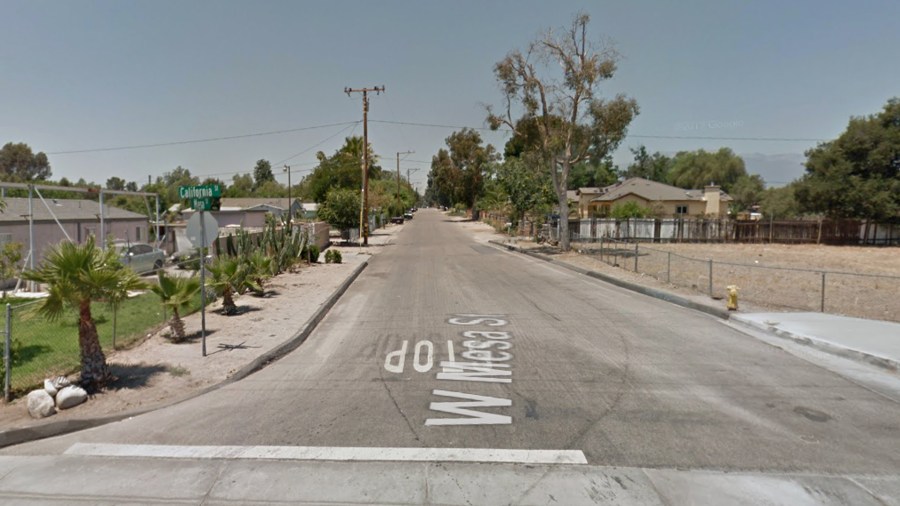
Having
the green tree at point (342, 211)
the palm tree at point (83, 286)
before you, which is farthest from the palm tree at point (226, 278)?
the green tree at point (342, 211)

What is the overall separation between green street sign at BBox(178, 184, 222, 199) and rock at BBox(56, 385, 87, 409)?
332 centimetres

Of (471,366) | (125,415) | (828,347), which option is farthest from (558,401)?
(828,347)

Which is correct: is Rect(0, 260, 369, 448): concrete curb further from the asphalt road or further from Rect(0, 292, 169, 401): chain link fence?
Rect(0, 292, 169, 401): chain link fence

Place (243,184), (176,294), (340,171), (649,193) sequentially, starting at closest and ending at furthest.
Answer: (176,294), (649,193), (340,171), (243,184)

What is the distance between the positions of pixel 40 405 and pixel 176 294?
10.3 feet

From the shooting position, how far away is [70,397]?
6148 mm

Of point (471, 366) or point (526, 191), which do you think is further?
point (526, 191)

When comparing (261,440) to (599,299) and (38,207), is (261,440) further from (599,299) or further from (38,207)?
(38,207)

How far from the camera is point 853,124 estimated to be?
39688 millimetres

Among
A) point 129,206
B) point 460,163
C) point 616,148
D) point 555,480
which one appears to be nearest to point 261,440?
point 555,480

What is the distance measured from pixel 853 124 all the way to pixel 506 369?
45.5 meters

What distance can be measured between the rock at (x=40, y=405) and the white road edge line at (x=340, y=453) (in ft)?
3.08

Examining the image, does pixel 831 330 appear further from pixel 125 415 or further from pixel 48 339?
pixel 48 339

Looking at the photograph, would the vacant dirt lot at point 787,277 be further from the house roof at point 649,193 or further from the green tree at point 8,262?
the green tree at point 8,262
